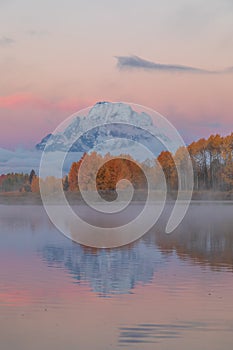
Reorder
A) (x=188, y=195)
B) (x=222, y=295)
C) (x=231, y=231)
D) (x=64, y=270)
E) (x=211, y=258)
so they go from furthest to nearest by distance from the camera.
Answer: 1. (x=188, y=195)
2. (x=231, y=231)
3. (x=211, y=258)
4. (x=64, y=270)
5. (x=222, y=295)

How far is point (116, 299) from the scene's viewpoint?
1833 cm

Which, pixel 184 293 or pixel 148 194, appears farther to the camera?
pixel 148 194

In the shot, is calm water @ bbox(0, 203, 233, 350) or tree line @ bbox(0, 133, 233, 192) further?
tree line @ bbox(0, 133, 233, 192)

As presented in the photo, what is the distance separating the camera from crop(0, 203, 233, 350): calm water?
14.3 meters

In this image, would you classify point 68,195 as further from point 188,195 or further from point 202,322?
point 202,322

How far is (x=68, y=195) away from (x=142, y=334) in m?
109

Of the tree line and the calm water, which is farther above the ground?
the tree line

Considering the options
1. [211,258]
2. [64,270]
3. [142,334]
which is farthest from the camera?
[211,258]

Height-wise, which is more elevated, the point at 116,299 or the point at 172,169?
the point at 172,169

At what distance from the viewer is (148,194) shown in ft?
411

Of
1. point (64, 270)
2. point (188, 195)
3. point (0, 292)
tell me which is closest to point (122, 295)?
point (0, 292)

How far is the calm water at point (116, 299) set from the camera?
46.9 ft

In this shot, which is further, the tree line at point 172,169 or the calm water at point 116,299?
the tree line at point 172,169

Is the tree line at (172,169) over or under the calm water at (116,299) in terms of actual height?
over
